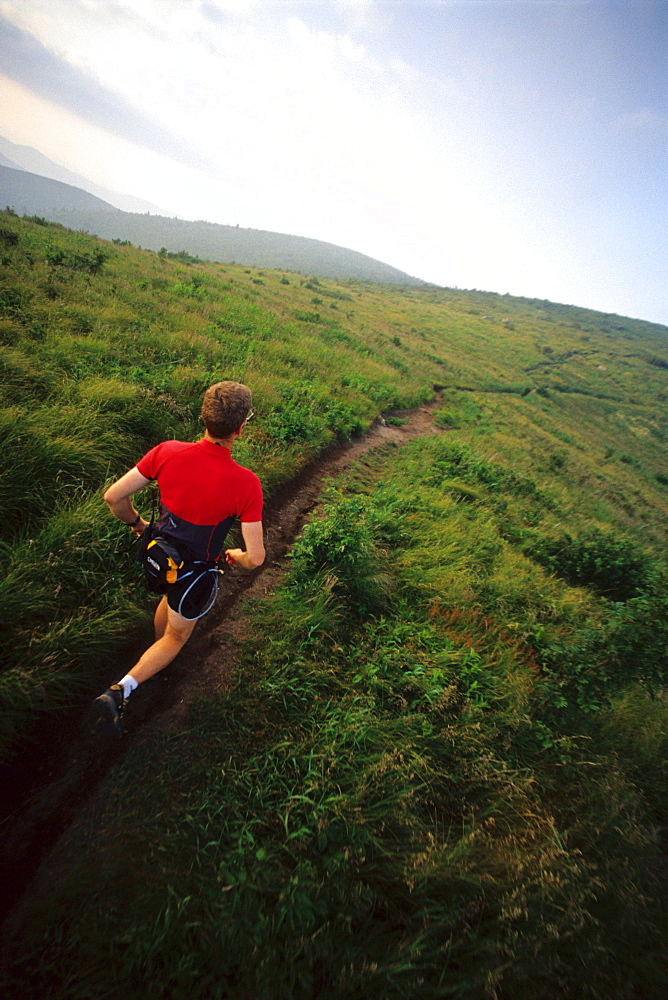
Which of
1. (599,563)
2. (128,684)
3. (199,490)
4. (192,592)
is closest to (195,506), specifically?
(199,490)

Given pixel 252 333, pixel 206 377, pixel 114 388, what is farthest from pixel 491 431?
pixel 114 388

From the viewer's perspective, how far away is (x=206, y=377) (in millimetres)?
7699

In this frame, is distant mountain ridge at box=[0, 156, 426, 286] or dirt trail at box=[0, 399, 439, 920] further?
distant mountain ridge at box=[0, 156, 426, 286]

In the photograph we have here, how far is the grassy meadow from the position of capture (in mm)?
2062

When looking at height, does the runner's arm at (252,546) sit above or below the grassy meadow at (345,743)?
above

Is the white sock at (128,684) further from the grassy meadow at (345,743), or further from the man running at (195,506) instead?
the grassy meadow at (345,743)

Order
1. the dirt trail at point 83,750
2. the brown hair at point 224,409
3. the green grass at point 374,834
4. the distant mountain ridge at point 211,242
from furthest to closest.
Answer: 1. the distant mountain ridge at point 211,242
2. the brown hair at point 224,409
3. the dirt trail at point 83,750
4. the green grass at point 374,834

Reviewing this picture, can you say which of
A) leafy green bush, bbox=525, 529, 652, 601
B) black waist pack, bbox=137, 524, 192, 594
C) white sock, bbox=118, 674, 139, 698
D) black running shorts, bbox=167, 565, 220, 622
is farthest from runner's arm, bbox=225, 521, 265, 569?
leafy green bush, bbox=525, 529, 652, 601

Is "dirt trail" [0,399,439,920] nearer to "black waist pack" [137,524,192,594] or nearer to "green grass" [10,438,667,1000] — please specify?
"green grass" [10,438,667,1000]

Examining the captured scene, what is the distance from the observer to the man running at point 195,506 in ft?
8.84

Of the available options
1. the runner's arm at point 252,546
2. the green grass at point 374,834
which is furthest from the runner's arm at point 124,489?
the green grass at point 374,834

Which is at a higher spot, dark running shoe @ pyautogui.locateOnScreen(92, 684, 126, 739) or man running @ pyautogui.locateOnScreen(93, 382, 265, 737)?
man running @ pyautogui.locateOnScreen(93, 382, 265, 737)

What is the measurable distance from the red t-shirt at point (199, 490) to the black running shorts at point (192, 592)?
0.50 feet

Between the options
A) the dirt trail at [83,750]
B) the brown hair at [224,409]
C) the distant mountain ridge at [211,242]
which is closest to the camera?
the dirt trail at [83,750]
